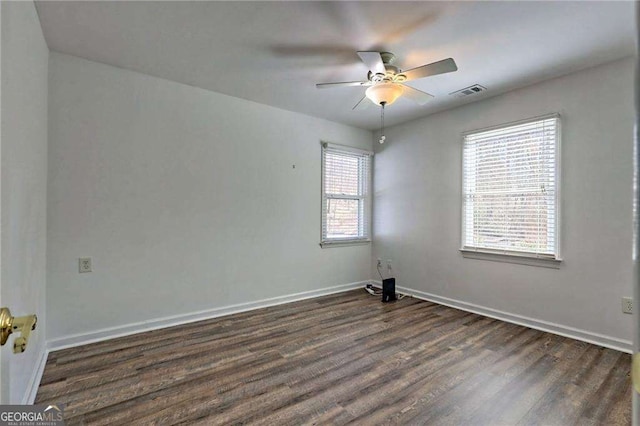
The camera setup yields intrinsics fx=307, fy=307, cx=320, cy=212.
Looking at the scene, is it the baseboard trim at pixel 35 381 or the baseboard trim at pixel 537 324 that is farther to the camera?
the baseboard trim at pixel 537 324

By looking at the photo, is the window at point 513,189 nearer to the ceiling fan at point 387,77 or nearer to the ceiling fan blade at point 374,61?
the ceiling fan at point 387,77

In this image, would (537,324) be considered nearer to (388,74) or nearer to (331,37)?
(388,74)

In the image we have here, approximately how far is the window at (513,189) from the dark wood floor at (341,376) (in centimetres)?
90

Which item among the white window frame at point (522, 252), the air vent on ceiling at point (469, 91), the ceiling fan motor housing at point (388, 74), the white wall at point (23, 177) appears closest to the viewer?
the white wall at point (23, 177)

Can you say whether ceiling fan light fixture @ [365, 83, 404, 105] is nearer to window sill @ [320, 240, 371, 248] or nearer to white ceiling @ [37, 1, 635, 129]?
white ceiling @ [37, 1, 635, 129]

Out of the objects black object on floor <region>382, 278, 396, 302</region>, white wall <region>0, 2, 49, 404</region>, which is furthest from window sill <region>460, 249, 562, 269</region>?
white wall <region>0, 2, 49, 404</region>

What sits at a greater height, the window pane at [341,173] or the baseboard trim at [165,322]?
the window pane at [341,173]

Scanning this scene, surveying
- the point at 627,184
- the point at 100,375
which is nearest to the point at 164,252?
the point at 100,375

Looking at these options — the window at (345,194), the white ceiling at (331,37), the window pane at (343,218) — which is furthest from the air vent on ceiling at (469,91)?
the window pane at (343,218)

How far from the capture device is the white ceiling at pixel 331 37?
2014mm

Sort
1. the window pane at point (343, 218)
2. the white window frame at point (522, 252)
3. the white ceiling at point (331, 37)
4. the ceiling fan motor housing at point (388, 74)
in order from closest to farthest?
the white ceiling at point (331, 37) < the ceiling fan motor housing at point (388, 74) < the white window frame at point (522, 252) < the window pane at point (343, 218)

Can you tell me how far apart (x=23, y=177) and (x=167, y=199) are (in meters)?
1.35

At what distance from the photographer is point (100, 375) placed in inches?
85.4

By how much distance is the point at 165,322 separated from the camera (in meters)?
3.06
